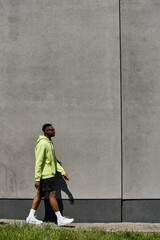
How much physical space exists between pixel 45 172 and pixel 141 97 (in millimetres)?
2339

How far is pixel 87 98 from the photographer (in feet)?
23.1

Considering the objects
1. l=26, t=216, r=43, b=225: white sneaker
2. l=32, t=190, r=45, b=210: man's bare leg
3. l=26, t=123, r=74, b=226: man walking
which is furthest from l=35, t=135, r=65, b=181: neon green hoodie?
l=26, t=216, r=43, b=225: white sneaker

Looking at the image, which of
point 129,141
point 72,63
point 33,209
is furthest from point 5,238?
point 72,63

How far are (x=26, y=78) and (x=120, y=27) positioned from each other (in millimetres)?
2107

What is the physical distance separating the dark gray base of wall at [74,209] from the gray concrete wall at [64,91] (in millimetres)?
137

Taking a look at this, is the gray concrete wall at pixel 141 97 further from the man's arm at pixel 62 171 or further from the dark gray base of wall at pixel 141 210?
the man's arm at pixel 62 171

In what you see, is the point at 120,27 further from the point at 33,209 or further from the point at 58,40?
the point at 33,209

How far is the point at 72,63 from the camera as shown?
23.3 ft

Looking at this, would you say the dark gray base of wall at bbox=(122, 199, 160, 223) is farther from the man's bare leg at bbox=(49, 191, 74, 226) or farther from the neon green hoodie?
the neon green hoodie

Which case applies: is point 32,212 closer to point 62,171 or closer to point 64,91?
point 62,171

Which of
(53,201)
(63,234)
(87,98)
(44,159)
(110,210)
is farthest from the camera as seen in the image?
(87,98)

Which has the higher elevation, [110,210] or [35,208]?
[35,208]

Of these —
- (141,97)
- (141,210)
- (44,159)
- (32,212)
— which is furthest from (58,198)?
(141,97)

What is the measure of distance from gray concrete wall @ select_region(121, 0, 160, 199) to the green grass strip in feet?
4.01
